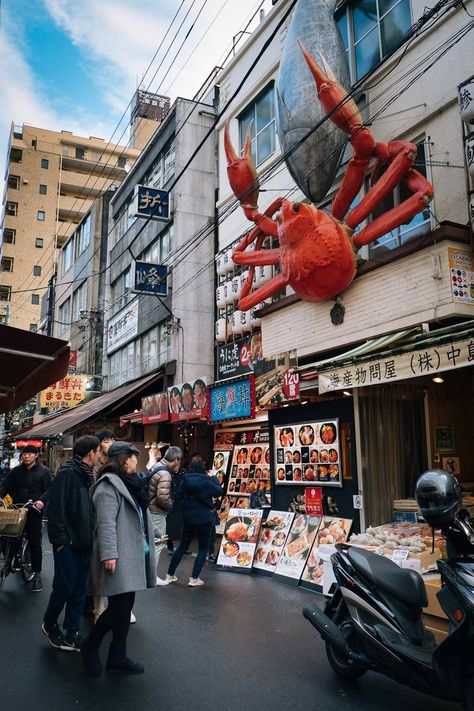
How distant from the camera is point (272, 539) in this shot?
370 inches

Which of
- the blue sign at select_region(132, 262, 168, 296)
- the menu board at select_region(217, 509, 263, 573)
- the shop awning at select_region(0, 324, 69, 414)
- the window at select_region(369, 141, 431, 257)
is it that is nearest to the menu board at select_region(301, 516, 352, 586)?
the menu board at select_region(217, 509, 263, 573)

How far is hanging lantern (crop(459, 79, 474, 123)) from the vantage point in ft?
26.8

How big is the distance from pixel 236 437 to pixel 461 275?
8.85 metres

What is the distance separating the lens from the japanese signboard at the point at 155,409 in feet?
53.3

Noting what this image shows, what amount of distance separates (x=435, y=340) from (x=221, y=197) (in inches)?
512

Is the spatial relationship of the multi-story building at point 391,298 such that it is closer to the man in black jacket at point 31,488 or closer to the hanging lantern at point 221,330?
the hanging lantern at point 221,330

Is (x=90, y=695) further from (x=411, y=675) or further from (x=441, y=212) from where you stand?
(x=441, y=212)

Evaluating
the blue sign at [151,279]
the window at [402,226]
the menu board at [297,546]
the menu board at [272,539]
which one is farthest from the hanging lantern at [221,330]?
the menu board at [297,546]

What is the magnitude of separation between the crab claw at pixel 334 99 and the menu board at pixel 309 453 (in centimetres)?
527

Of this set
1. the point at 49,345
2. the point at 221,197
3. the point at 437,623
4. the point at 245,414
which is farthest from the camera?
the point at 221,197

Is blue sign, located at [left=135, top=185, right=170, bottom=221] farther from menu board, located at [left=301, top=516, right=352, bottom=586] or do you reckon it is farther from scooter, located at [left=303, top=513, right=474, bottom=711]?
scooter, located at [left=303, top=513, right=474, bottom=711]

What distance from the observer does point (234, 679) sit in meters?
4.83

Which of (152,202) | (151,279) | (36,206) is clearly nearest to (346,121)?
(151,279)

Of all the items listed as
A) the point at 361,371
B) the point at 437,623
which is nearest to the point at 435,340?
the point at 361,371
